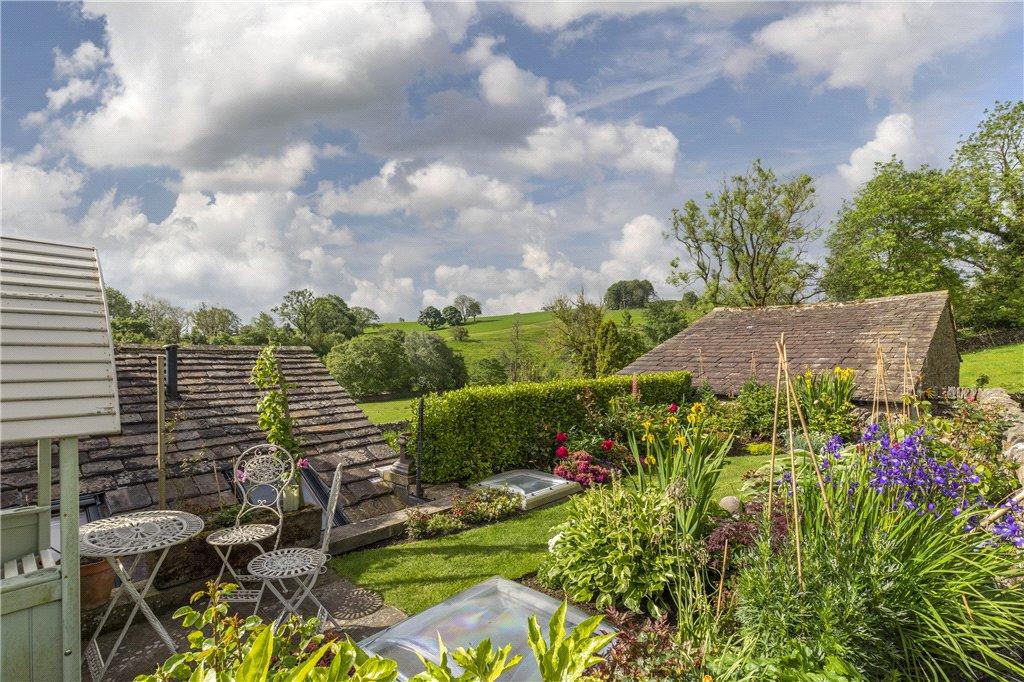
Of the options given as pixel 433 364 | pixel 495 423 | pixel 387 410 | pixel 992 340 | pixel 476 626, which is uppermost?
pixel 433 364

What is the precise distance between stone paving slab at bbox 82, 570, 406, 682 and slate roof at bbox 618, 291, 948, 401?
11.8 m

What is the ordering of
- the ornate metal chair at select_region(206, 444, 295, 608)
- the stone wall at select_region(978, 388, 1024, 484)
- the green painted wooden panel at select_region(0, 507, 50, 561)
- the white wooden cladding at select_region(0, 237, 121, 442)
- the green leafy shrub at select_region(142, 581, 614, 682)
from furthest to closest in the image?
the stone wall at select_region(978, 388, 1024, 484) → the ornate metal chair at select_region(206, 444, 295, 608) → the green painted wooden panel at select_region(0, 507, 50, 561) → the white wooden cladding at select_region(0, 237, 121, 442) → the green leafy shrub at select_region(142, 581, 614, 682)

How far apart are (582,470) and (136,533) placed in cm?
672

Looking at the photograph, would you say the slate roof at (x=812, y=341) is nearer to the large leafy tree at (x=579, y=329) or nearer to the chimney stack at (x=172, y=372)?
the large leafy tree at (x=579, y=329)

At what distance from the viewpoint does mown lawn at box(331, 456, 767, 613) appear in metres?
5.22

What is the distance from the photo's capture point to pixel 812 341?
15719 mm

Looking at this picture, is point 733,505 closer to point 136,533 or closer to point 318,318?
point 136,533

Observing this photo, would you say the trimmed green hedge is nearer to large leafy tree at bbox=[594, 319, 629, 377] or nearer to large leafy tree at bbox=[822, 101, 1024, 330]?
large leafy tree at bbox=[594, 319, 629, 377]

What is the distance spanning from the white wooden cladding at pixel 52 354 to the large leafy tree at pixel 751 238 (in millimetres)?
31739

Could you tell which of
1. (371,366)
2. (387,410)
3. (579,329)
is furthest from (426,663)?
(371,366)

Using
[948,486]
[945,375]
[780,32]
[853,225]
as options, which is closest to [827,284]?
[853,225]

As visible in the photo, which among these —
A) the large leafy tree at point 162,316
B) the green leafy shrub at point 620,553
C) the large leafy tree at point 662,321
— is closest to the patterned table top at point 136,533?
the green leafy shrub at point 620,553

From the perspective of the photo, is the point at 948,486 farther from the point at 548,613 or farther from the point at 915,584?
the point at 548,613

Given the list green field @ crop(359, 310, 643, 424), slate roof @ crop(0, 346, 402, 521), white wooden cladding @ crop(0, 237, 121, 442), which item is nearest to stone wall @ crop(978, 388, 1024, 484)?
slate roof @ crop(0, 346, 402, 521)
